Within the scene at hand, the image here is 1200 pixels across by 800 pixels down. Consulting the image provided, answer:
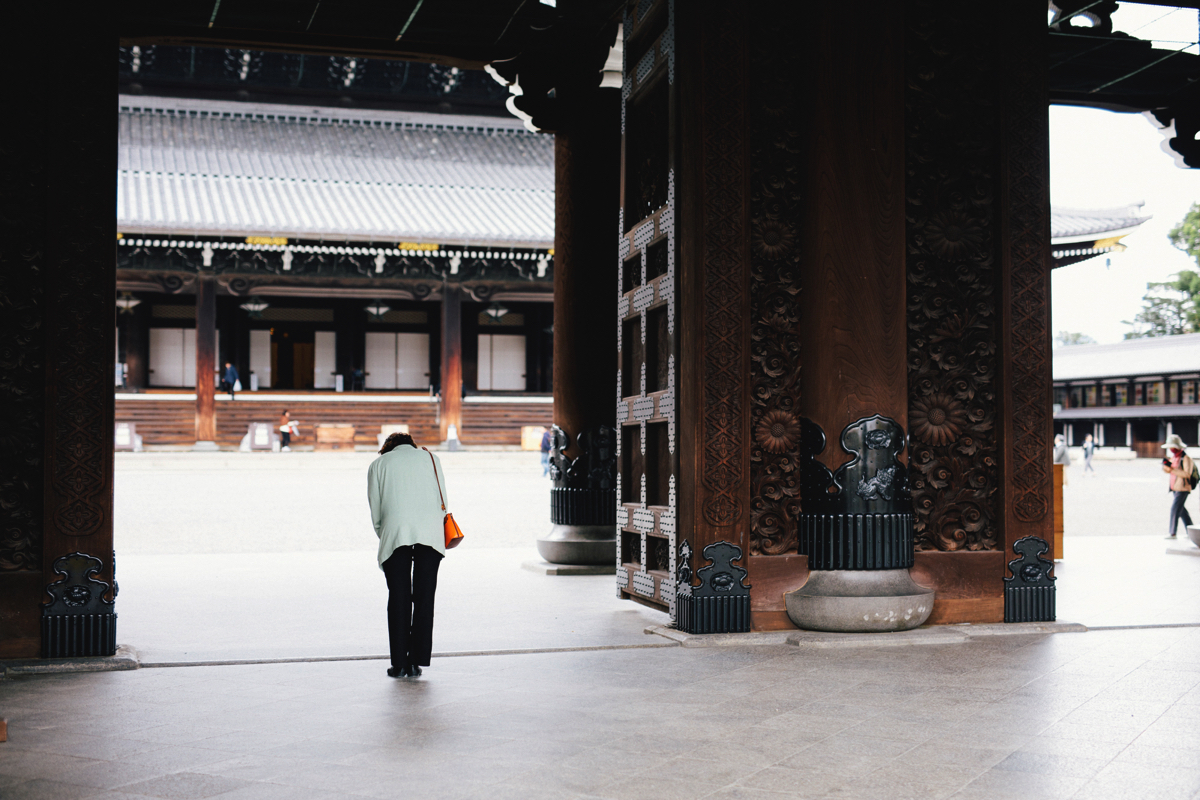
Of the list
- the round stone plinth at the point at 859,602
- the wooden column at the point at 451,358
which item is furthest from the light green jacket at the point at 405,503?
the wooden column at the point at 451,358

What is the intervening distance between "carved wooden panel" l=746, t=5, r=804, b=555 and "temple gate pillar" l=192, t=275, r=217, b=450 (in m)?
23.3

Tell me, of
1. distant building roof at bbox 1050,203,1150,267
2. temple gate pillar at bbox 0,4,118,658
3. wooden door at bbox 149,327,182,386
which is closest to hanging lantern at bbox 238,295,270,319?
wooden door at bbox 149,327,182,386

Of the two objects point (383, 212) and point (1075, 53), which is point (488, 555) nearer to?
point (1075, 53)

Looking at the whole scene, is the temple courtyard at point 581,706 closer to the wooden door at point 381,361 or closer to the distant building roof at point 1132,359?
the wooden door at point 381,361

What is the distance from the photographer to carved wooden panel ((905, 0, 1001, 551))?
271 inches

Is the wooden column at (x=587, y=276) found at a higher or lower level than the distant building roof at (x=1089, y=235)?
lower

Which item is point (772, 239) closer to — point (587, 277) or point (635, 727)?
point (635, 727)

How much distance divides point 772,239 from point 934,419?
4.82 feet

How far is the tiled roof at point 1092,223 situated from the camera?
82.3 ft

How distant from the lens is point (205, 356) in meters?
27.7

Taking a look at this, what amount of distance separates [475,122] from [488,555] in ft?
78.6

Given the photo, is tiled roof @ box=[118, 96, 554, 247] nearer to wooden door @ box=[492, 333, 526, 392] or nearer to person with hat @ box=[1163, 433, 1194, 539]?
wooden door @ box=[492, 333, 526, 392]

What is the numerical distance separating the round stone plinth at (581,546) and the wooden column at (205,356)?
66.1 ft

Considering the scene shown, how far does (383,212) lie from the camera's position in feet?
93.2
